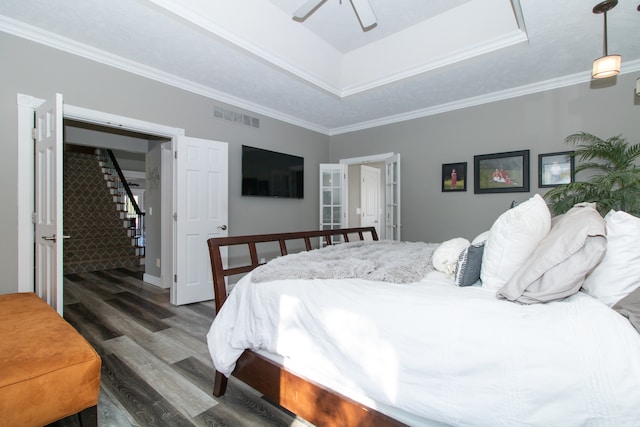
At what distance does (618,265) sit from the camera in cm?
114

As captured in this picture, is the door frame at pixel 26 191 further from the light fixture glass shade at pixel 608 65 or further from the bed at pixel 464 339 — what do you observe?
the light fixture glass shade at pixel 608 65

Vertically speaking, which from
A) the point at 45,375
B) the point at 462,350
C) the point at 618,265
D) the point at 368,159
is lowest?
the point at 45,375

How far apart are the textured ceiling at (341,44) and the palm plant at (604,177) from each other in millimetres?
805

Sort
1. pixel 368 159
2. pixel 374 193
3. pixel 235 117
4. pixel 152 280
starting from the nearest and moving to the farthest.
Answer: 1. pixel 235 117
2. pixel 152 280
3. pixel 368 159
4. pixel 374 193

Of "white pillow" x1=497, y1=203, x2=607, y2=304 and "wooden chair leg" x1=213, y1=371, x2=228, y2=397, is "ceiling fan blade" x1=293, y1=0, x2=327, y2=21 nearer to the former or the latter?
"white pillow" x1=497, y1=203, x2=607, y2=304

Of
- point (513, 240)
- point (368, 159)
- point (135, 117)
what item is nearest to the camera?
point (513, 240)

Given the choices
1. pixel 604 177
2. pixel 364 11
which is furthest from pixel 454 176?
pixel 364 11

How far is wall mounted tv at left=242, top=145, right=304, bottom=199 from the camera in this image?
14.1 feet

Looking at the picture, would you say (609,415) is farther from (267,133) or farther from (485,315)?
(267,133)

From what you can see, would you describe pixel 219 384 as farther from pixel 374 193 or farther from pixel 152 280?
pixel 374 193

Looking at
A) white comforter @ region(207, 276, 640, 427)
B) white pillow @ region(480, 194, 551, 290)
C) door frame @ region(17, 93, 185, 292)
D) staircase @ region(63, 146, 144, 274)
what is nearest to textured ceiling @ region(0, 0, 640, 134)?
door frame @ region(17, 93, 185, 292)

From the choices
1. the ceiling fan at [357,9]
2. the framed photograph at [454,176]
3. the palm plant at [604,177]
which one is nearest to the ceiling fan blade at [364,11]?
the ceiling fan at [357,9]

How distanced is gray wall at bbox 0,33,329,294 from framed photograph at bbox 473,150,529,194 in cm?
265

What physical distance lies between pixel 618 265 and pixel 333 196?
4349 mm
